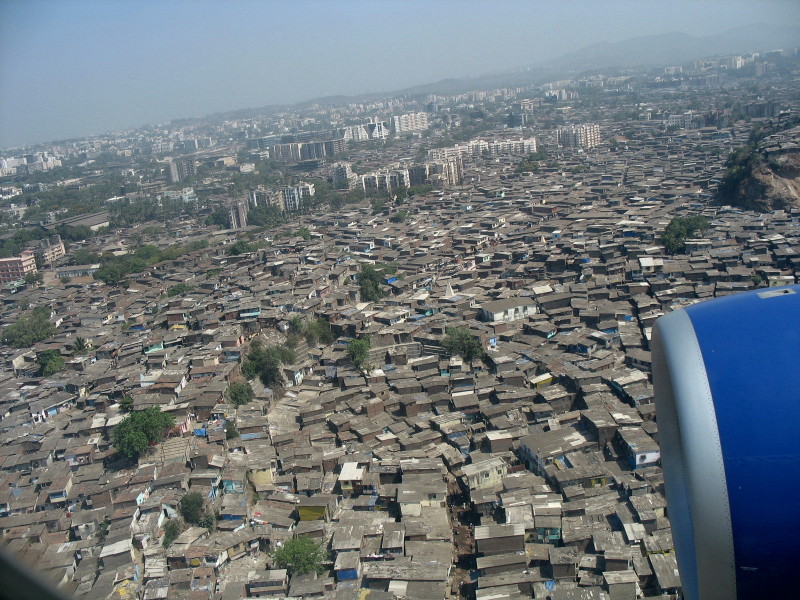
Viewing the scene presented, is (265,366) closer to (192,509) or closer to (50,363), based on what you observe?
(192,509)

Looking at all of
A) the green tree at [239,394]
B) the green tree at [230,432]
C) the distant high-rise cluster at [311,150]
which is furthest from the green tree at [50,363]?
the distant high-rise cluster at [311,150]

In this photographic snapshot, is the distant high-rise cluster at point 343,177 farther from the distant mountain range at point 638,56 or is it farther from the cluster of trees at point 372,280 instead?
the distant mountain range at point 638,56

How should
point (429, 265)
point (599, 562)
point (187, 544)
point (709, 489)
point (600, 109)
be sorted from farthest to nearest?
point (600, 109)
point (429, 265)
point (187, 544)
point (599, 562)
point (709, 489)

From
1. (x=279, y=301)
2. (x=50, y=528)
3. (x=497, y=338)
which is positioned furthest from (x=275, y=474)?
(x=279, y=301)

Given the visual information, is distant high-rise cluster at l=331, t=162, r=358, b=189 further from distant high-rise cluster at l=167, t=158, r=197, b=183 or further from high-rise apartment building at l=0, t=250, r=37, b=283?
high-rise apartment building at l=0, t=250, r=37, b=283

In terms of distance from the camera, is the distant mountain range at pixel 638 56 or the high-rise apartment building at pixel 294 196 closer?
the high-rise apartment building at pixel 294 196

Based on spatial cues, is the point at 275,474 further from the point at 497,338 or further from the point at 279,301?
the point at 279,301

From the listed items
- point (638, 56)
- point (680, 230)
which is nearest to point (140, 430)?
point (680, 230)

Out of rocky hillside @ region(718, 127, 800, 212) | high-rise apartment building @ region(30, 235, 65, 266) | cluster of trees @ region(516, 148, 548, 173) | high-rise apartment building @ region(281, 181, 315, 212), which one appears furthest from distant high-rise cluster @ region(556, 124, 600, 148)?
high-rise apartment building @ region(30, 235, 65, 266)
